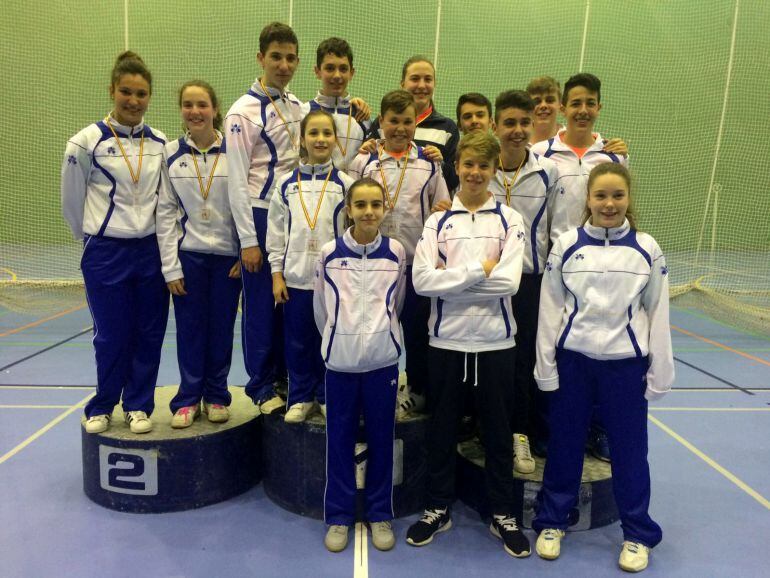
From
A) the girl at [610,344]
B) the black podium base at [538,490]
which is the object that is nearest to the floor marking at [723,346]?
the black podium base at [538,490]

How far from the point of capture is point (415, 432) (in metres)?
2.71

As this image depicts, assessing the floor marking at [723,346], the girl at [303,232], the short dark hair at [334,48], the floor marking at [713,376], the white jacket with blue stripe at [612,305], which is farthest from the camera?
the floor marking at [723,346]

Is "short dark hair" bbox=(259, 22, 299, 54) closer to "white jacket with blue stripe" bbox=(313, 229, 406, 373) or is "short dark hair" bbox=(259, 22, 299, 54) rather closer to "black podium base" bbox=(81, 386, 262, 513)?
"white jacket with blue stripe" bbox=(313, 229, 406, 373)

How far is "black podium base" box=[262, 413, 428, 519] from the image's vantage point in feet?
8.79

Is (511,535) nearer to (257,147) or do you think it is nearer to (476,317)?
(476,317)

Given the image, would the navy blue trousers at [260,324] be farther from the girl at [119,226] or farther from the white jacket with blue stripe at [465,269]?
the white jacket with blue stripe at [465,269]

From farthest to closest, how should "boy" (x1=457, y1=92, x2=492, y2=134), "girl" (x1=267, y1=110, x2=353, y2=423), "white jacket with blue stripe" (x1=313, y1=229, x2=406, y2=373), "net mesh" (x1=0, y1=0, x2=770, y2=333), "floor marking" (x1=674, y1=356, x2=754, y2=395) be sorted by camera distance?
"net mesh" (x1=0, y1=0, x2=770, y2=333)
"floor marking" (x1=674, y1=356, x2=754, y2=395)
"boy" (x1=457, y1=92, x2=492, y2=134)
"girl" (x1=267, y1=110, x2=353, y2=423)
"white jacket with blue stripe" (x1=313, y1=229, x2=406, y2=373)

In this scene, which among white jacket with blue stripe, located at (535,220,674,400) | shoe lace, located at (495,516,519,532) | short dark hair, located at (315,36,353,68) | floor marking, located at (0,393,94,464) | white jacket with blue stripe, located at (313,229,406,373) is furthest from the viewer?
floor marking, located at (0,393,94,464)

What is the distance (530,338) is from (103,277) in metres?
1.98

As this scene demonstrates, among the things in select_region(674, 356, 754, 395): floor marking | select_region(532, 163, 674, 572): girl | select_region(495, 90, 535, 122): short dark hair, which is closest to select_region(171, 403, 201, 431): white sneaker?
select_region(532, 163, 674, 572): girl

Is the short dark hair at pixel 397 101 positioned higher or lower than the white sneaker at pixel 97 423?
higher

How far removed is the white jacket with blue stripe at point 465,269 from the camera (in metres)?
2.35

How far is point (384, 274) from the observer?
2473 mm

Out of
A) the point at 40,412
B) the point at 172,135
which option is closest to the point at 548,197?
the point at 40,412
